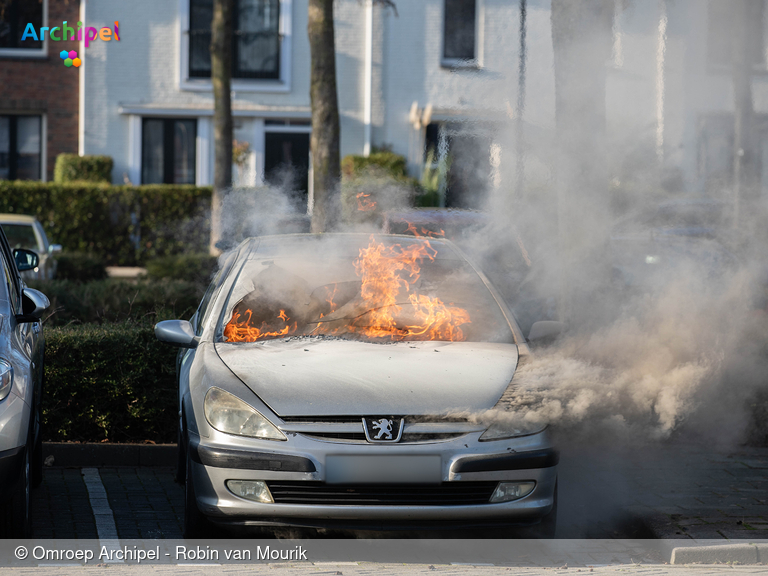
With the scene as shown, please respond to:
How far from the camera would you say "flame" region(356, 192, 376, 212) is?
31.3ft

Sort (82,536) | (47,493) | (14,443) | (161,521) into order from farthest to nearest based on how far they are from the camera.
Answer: (47,493) < (161,521) < (82,536) < (14,443)

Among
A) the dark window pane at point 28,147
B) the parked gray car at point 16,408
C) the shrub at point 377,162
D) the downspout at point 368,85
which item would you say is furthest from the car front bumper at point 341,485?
the dark window pane at point 28,147

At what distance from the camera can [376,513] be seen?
3.92 metres

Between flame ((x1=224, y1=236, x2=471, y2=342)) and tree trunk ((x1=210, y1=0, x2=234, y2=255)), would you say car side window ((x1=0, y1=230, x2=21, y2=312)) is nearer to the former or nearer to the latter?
flame ((x1=224, y1=236, x2=471, y2=342))

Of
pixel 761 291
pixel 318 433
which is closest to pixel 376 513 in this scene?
pixel 318 433

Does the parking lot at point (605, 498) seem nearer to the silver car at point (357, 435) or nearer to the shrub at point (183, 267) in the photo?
the silver car at point (357, 435)

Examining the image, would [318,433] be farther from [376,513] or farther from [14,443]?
[14,443]

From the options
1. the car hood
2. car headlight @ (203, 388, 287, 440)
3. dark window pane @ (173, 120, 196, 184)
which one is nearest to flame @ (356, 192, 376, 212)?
the car hood

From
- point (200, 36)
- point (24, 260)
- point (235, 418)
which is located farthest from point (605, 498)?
point (200, 36)

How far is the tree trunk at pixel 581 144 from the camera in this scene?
22.2 feet

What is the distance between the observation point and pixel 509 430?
13.4 ft

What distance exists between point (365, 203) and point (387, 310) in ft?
15.5

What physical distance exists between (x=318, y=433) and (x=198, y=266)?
10.6 meters

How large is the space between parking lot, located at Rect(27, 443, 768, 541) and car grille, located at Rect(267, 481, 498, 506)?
0.62 meters
